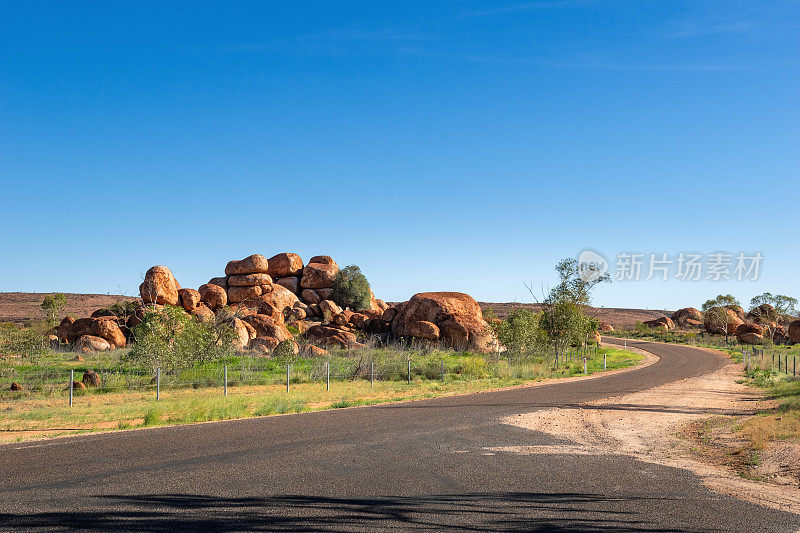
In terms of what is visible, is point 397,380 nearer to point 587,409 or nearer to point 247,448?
point 587,409

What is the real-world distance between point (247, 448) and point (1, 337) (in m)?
23.9

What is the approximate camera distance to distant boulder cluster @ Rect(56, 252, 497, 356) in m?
Answer: 41.5

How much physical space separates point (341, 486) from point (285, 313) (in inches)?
1790

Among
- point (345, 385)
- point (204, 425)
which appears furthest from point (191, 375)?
point (204, 425)

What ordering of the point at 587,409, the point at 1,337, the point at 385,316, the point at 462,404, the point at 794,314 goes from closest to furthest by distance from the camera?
the point at 587,409 < the point at 462,404 < the point at 1,337 < the point at 385,316 < the point at 794,314

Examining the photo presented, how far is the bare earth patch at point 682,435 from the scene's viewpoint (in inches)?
375

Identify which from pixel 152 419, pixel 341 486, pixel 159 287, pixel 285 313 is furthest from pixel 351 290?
pixel 341 486

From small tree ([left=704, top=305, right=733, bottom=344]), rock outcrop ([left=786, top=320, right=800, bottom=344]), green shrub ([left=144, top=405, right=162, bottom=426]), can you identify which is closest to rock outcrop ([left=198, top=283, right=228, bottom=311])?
green shrub ([left=144, top=405, right=162, bottom=426])

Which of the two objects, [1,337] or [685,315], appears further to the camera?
[685,315]

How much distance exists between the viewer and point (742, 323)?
8544 cm

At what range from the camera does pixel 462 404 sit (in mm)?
20250

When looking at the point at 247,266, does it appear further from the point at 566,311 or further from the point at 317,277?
the point at 566,311

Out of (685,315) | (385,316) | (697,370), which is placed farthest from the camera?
(685,315)

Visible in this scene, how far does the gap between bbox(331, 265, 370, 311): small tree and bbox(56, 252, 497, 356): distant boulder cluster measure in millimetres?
710
